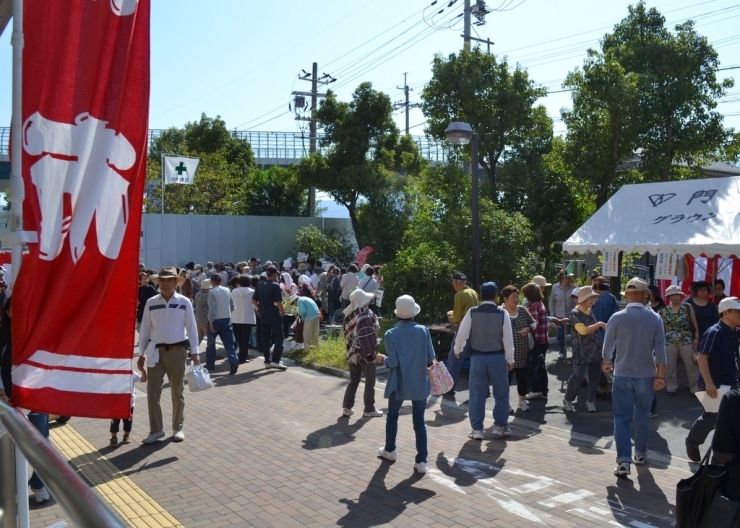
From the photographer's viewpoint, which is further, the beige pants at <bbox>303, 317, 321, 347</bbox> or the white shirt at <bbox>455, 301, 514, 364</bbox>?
the beige pants at <bbox>303, 317, 321, 347</bbox>

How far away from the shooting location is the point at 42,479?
2525 mm

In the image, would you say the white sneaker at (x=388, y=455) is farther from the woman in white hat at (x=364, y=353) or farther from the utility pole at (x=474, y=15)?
the utility pole at (x=474, y=15)

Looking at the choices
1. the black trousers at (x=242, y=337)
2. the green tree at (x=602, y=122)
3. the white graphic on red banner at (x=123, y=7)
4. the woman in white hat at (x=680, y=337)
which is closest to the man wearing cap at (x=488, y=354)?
the woman in white hat at (x=680, y=337)

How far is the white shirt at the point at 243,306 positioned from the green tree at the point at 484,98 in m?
8.79

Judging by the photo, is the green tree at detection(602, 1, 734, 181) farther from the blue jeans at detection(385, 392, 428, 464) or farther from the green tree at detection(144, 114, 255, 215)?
the green tree at detection(144, 114, 255, 215)

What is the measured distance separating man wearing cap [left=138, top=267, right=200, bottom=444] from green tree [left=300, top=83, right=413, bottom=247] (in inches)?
748

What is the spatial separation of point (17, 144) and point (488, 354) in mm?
6057

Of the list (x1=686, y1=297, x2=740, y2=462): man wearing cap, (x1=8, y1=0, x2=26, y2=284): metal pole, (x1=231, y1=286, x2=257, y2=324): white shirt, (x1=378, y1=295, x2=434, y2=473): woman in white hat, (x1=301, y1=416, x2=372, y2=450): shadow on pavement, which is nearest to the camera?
A: (x1=8, y1=0, x2=26, y2=284): metal pole

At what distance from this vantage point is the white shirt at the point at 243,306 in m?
13.3

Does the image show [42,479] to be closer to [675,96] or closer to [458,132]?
[458,132]

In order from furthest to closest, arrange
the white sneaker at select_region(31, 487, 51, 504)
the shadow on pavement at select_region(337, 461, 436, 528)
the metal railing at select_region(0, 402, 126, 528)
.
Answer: the shadow on pavement at select_region(337, 461, 436, 528) < the white sneaker at select_region(31, 487, 51, 504) < the metal railing at select_region(0, 402, 126, 528)


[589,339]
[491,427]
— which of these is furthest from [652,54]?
[491,427]

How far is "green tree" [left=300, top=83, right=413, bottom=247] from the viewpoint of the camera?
27.1m

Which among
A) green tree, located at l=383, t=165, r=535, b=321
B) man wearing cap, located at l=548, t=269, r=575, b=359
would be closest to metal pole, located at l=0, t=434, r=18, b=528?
man wearing cap, located at l=548, t=269, r=575, b=359
